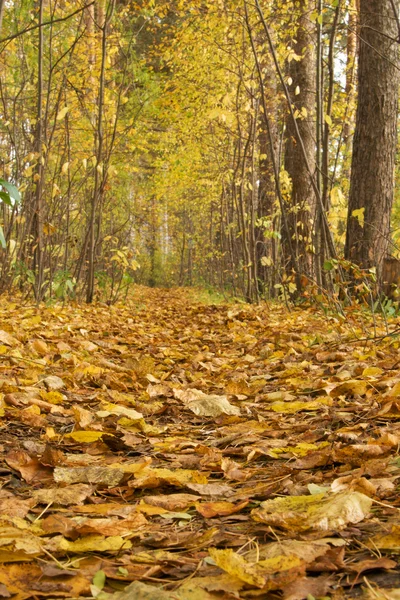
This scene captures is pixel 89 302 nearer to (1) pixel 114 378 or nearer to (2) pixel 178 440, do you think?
(1) pixel 114 378

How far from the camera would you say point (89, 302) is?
760 cm

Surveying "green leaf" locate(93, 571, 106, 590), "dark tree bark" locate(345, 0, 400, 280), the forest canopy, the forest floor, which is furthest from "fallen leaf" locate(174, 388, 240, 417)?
"dark tree bark" locate(345, 0, 400, 280)

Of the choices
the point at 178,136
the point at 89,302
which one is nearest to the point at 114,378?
the point at 89,302

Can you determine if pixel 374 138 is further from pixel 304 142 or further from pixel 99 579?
pixel 99 579

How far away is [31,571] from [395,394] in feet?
4.89

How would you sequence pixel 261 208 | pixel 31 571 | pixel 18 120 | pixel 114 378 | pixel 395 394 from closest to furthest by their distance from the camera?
pixel 31 571, pixel 395 394, pixel 114 378, pixel 18 120, pixel 261 208

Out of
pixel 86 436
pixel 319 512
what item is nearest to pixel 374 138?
pixel 86 436

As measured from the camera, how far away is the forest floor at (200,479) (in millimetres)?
910

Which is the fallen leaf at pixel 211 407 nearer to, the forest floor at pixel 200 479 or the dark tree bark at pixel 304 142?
the forest floor at pixel 200 479

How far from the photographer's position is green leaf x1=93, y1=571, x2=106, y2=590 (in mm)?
913

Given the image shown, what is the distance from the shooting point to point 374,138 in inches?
239

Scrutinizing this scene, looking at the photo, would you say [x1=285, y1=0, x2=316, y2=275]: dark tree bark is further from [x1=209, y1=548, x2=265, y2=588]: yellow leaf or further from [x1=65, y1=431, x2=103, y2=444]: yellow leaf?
[x1=209, y1=548, x2=265, y2=588]: yellow leaf

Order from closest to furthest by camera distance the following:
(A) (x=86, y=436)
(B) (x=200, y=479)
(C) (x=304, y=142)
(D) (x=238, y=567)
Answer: (D) (x=238, y=567) → (B) (x=200, y=479) → (A) (x=86, y=436) → (C) (x=304, y=142)

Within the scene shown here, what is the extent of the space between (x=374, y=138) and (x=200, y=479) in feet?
17.4
